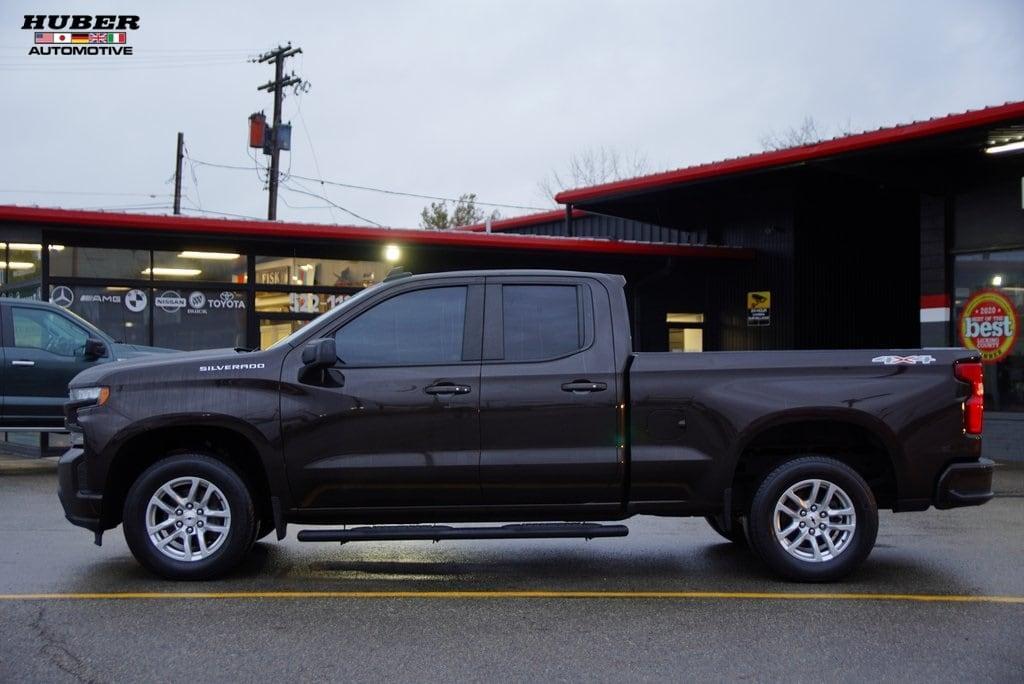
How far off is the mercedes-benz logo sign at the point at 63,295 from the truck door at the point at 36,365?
6091 mm

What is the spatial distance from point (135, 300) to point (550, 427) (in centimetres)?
1431

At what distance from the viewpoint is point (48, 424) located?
12.6 meters

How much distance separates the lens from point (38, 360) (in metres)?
12.6

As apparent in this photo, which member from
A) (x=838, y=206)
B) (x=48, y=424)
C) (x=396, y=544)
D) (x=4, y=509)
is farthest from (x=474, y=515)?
(x=838, y=206)

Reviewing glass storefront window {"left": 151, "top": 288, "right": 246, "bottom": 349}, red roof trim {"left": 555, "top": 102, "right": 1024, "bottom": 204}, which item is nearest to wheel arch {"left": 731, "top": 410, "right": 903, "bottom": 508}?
red roof trim {"left": 555, "top": 102, "right": 1024, "bottom": 204}

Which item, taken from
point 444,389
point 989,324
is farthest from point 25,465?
point 989,324

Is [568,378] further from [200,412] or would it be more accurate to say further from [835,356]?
[200,412]

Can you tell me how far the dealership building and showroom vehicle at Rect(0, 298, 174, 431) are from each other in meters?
5.45

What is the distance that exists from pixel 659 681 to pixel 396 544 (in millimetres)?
3914

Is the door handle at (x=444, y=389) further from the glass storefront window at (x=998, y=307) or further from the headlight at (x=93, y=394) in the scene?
the glass storefront window at (x=998, y=307)

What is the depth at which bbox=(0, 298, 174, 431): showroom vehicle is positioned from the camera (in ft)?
41.0

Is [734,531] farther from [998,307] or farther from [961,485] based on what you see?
[998,307]

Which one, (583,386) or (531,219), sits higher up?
(531,219)

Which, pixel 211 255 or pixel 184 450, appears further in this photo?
pixel 211 255
